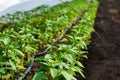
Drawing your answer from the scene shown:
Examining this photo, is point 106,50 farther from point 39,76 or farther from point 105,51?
point 39,76

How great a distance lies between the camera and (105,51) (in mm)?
6879

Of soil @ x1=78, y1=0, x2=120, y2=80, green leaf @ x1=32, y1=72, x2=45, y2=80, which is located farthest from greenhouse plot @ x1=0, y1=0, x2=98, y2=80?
soil @ x1=78, y1=0, x2=120, y2=80

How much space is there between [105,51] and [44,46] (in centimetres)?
123

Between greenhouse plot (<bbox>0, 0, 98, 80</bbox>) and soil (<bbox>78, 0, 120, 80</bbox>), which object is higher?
greenhouse plot (<bbox>0, 0, 98, 80</bbox>)

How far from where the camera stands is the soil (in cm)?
547

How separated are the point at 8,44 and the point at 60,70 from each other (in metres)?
1.16

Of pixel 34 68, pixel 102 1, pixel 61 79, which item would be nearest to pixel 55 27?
pixel 34 68

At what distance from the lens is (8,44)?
435cm

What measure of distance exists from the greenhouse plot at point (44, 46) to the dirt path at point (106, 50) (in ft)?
0.62

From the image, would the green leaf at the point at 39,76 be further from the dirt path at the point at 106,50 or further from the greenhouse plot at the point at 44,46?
the dirt path at the point at 106,50

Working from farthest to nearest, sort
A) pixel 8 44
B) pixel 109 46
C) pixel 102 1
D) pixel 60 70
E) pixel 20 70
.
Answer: pixel 102 1 → pixel 109 46 → pixel 20 70 → pixel 8 44 → pixel 60 70

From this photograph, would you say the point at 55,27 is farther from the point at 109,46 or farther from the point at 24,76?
the point at 24,76

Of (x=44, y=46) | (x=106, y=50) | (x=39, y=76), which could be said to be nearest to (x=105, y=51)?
(x=106, y=50)

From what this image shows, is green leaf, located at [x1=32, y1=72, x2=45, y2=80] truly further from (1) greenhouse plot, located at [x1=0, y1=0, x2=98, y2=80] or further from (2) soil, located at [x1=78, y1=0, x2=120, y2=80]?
(2) soil, located at [x1=78, y1=0, x2=120, y2=80]
